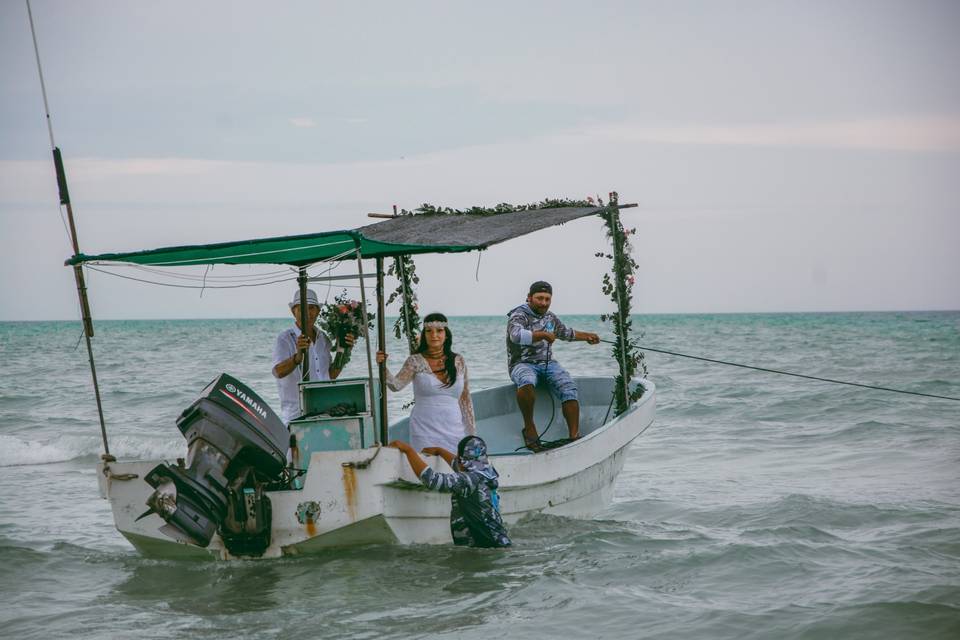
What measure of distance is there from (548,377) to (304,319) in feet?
9.00

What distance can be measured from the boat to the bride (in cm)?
33

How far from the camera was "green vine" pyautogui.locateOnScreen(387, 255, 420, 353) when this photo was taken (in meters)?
10.6

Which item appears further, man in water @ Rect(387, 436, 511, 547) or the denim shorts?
the denim shorts

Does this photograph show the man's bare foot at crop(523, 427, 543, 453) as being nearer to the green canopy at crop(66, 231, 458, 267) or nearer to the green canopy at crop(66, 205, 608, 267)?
the green canopy at crop(66, 205, 608, 267)

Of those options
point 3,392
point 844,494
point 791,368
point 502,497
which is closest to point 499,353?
point 791,368

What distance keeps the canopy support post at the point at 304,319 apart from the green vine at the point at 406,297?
6.64ft

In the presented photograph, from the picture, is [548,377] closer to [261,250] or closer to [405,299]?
[405,299]

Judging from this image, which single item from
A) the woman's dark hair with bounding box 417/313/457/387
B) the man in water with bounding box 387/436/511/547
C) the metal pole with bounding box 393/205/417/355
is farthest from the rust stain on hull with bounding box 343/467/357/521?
the metal pole with bounding box 393/205/417/355

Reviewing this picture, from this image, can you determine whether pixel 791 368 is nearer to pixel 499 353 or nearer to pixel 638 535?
pixel 499 353

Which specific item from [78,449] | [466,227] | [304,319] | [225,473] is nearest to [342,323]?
[304,319]

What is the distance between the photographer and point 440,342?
7773mm

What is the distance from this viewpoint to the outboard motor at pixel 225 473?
6.36 m

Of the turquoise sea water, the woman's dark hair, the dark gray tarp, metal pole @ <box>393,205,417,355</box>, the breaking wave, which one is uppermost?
the dark gray tarp

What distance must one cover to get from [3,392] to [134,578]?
18894mm
